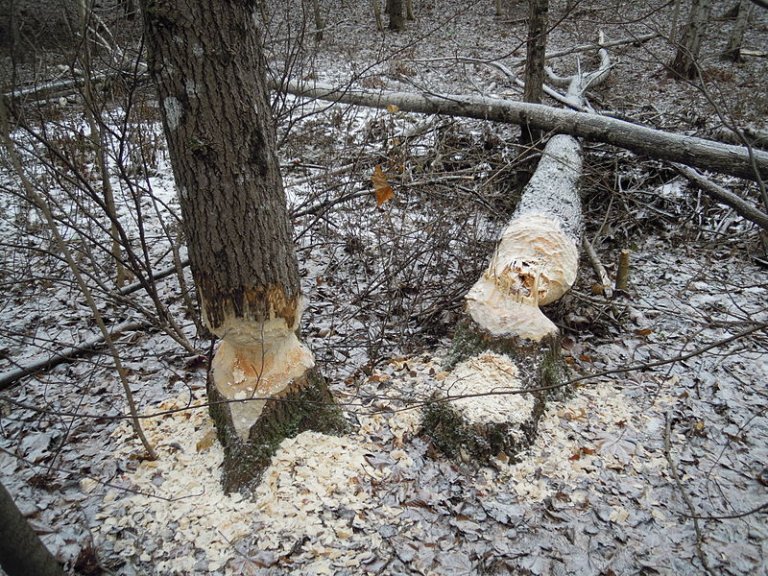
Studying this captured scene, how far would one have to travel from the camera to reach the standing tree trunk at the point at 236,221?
188 centimetres

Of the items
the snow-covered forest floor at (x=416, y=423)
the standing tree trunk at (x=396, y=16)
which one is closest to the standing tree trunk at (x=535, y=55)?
the snow-covered forest floor at (x=416, y=423)

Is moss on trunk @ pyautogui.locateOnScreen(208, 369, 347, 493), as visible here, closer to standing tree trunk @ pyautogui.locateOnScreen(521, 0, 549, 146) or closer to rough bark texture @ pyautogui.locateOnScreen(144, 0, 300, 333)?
rough bark texture @ pyautogui.locateOnScreen(144, 0, 300, 333)

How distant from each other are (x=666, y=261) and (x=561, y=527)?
3217mm

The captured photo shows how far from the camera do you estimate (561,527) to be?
7.39 feet

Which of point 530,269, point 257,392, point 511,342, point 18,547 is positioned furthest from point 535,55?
point 18,547

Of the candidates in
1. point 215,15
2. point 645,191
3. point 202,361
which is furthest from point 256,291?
point 645,191

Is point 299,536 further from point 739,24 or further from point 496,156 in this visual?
point 739,24

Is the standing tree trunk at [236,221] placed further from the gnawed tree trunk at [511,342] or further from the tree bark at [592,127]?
the tree bark at [592,127]

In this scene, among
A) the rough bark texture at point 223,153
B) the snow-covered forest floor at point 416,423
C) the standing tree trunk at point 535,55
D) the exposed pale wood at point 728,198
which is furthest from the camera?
the standing tree trunk at point 535,55

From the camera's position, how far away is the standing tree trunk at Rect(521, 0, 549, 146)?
470 cm

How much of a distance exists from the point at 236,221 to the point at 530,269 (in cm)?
196

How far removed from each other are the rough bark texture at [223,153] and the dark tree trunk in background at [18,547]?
1.03 metres

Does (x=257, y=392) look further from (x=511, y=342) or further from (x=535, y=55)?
(x=535, y=55)

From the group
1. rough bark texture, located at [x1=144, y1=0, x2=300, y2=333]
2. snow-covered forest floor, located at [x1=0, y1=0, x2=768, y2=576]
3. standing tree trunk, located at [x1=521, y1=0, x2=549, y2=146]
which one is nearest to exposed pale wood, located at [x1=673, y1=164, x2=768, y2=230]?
snow-covered forest floor, located at [x1=0, y1=0, x2=768, y2=576]
